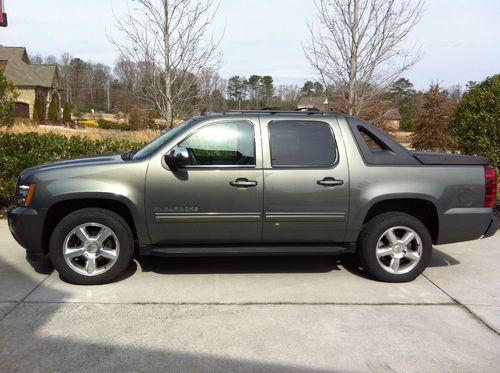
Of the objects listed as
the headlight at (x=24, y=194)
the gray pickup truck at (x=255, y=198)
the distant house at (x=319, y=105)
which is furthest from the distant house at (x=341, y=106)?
the headlight at (x=24, y=194)

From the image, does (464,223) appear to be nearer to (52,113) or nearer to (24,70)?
(52,113)

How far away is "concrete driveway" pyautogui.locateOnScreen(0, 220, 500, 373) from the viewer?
128 inches

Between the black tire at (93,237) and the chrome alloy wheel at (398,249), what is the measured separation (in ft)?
8.62

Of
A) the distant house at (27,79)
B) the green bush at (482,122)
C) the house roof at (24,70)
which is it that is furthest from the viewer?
Answer: the house roof at (24,70)

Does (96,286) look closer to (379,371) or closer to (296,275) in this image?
(296,275)

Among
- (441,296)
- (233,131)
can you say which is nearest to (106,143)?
(233,131)

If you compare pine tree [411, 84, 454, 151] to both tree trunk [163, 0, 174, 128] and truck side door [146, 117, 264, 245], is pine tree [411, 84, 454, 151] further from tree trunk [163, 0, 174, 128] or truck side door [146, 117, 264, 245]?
truck side door [146, 117, 264, 245]

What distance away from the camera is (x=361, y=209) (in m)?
4.62

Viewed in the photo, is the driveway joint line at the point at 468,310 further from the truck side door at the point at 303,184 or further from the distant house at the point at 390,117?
the distant house at the point at 390,117

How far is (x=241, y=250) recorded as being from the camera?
4617 millimetres

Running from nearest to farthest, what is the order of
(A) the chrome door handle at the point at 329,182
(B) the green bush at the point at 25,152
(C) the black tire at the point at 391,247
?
(A) the chrome door handle at the point at 329,182
(C) the black tire at the point at 391,247
(B) the green bush at the point at 25,152

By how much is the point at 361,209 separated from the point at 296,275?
41.8 inches

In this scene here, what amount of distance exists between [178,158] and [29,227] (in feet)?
5.38

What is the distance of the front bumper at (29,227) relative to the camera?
441cm
